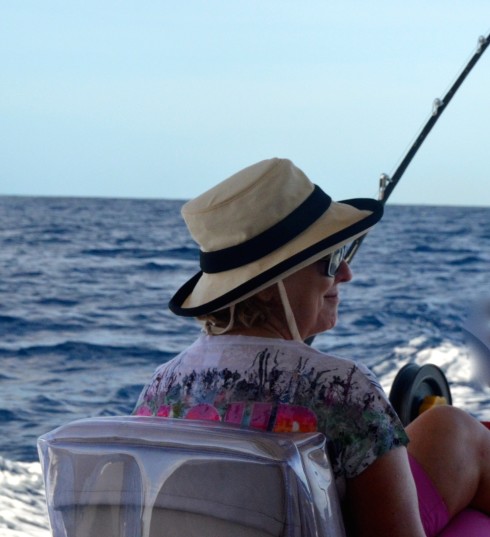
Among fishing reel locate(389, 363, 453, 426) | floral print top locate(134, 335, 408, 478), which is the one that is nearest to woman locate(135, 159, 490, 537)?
floral print top locate(134, 335, 408, 478)

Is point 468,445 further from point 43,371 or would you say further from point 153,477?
point 43,371

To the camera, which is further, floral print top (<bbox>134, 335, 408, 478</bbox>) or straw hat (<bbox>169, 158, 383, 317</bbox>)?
straw hat (<bbox>169, 158, 383, 317</bbox>)

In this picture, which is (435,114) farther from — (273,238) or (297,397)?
(297,397)

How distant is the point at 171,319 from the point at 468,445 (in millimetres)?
6653

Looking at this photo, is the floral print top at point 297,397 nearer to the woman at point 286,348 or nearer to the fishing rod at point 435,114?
the woman at point 286,348

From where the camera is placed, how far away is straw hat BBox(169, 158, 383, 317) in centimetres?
132

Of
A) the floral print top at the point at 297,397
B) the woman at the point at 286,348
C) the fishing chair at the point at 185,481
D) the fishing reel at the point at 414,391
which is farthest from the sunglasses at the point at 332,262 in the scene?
the fishing reel at the point at 414,391

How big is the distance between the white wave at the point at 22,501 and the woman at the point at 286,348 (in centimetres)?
159

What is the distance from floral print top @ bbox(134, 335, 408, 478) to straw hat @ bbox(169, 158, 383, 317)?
8cm

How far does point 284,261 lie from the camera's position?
1302mm

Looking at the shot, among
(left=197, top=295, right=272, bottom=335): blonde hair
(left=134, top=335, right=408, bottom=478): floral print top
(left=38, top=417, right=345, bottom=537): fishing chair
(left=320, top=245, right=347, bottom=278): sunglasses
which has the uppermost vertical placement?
(left=320, top=245, right=347, bottom=278): sunglasses

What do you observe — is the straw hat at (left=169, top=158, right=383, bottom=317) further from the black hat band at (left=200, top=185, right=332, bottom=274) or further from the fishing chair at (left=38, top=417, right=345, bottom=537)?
the fishing chair at (left=38, top=417, right=345, bottom=537)

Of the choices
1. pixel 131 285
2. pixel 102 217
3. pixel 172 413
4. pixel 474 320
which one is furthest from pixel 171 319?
pixel 102 217

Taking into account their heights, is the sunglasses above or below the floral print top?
above
